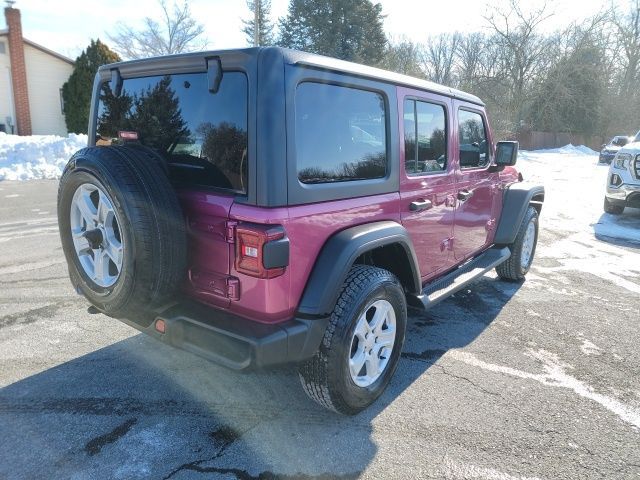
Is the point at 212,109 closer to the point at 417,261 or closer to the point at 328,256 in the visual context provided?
the point at 328,256

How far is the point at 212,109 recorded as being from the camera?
2.47 meters

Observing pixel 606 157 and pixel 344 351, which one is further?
pixel 606 157

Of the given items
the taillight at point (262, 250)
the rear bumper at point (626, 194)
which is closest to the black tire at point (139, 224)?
the taillight at point (262, 250)

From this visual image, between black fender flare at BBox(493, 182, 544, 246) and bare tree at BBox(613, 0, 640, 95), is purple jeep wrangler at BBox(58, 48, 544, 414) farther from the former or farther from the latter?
bare tree at BBox(613, 0, 640, 95)

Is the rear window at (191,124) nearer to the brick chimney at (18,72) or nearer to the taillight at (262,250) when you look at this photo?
the taillight at (262,250)

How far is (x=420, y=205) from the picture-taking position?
326cm

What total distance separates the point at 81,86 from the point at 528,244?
828 inches

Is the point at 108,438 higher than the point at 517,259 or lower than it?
lower

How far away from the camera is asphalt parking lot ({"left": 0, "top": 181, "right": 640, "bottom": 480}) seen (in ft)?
7.95

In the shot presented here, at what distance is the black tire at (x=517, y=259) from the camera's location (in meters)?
5.18

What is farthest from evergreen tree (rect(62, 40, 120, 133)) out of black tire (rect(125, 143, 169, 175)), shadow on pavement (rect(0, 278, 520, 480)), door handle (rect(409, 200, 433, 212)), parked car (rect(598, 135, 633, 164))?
parked car (rect(598, 135, 633, 164))

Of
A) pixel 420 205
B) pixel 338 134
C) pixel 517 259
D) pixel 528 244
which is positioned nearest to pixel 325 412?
pixel 420 205

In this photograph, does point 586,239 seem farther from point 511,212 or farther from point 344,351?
point 344,351

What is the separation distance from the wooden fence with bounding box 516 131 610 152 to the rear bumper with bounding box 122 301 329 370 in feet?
125
